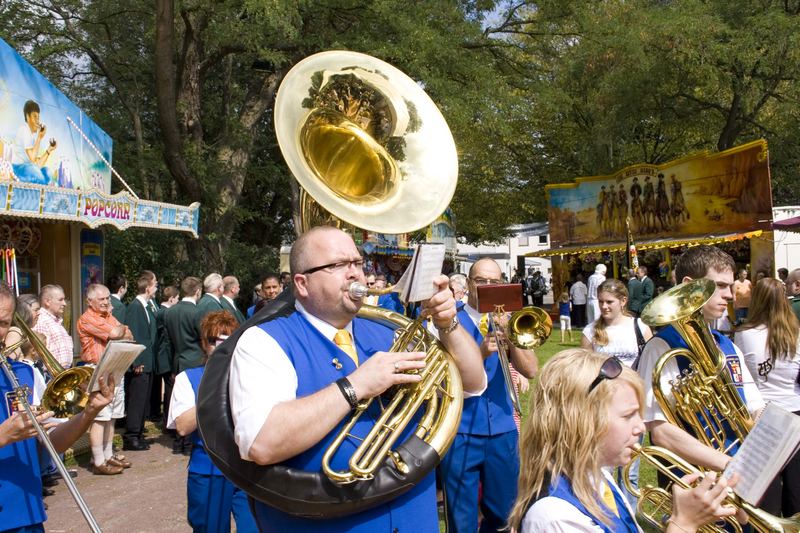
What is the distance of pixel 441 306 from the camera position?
109 inches

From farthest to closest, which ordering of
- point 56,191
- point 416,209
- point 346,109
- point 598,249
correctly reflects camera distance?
point 598,249 → point 56,191 → point 346,109 → point 416,209

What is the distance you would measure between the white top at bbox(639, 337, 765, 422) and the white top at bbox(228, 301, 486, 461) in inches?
64.7

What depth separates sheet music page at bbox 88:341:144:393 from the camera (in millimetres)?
2866

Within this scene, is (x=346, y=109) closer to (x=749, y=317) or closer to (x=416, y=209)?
(x=416, y=209)

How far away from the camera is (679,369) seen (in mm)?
3326

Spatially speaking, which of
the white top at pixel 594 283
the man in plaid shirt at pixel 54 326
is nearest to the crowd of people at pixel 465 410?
the man in plaid shirt at pixel 54 326

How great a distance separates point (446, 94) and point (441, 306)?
39.5 feet

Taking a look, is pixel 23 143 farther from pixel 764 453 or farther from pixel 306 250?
pixel 764 453

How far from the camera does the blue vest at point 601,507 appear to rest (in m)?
2.10

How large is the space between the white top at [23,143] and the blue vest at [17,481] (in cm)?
742

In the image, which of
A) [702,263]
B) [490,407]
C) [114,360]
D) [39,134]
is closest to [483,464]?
[490,407]

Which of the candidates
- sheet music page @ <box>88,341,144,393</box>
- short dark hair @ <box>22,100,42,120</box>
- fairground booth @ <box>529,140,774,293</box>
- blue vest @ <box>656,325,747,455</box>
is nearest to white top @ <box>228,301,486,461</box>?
sheet music page @ <box>88,341,144,393</box>

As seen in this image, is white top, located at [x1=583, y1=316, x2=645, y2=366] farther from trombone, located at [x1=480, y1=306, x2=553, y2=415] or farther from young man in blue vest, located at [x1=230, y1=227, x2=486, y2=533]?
young man in blue vest, located at [x1=230, y1=227, x2=486, y2=533]

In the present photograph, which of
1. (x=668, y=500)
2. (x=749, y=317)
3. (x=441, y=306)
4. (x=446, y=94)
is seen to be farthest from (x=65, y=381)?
(x=446, y=94)
